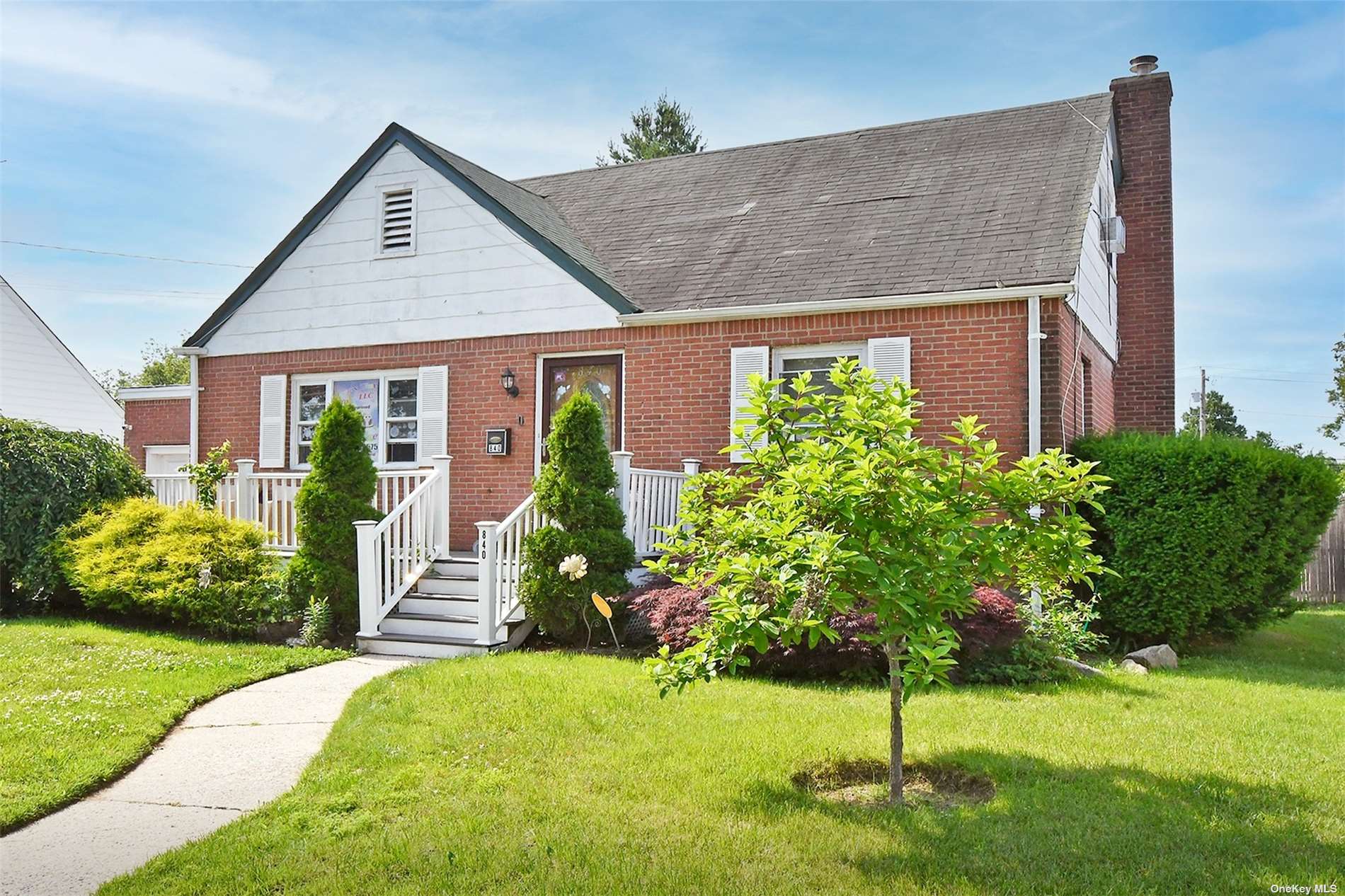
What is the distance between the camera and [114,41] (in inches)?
263

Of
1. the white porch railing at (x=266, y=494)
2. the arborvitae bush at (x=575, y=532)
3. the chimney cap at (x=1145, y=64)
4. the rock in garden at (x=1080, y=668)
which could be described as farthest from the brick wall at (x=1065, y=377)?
the white porch railing at (x=266, y=494)

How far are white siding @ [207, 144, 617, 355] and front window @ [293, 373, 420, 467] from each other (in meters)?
0.50

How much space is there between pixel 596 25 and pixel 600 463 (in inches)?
153

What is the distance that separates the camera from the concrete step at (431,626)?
929 cm

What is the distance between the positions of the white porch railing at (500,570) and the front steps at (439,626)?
13cm

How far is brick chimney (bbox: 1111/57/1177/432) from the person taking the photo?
1330cm

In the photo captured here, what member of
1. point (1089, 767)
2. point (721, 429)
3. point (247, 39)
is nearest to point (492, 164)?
point (721, 429)

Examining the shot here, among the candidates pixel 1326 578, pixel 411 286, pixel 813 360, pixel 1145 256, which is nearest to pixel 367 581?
Answer: pixel 411 286

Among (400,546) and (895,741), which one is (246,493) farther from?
(895,741)

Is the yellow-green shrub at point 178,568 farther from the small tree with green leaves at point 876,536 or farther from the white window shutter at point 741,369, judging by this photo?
the small tree with green leaves at point 876,536

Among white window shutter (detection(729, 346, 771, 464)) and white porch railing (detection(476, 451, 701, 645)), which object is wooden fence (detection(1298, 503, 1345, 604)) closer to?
white window shutter (detection(729, 346, 771, 464))

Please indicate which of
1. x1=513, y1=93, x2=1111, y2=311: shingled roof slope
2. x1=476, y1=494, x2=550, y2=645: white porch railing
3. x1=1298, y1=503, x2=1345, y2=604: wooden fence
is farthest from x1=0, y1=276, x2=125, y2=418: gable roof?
x1=1298, y1=503, x2=1345, y2=604: wooden fence

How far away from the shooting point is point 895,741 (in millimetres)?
4871

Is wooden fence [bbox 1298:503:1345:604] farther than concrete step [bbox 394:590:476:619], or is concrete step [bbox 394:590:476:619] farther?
wooden fence [bbox 1298:503:1345:604]
